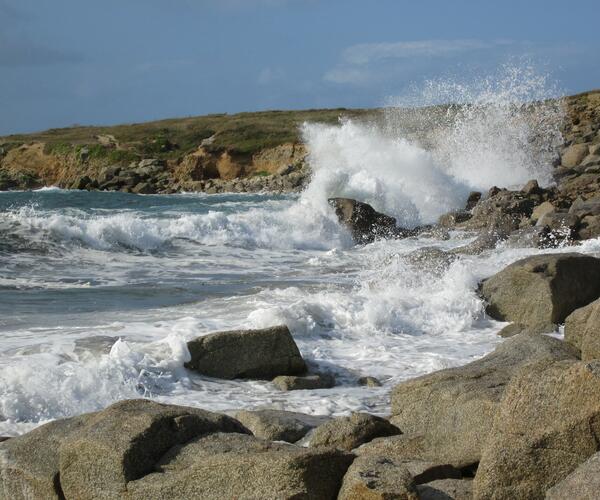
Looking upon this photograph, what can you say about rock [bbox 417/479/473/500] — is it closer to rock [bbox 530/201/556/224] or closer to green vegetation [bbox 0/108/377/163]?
rock [bbox 530/201/556/224]

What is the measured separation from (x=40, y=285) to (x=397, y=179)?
15.8m

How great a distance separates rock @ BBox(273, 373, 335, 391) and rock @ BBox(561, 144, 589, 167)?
23.8m

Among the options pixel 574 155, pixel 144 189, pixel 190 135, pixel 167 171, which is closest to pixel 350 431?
pixel 574 155

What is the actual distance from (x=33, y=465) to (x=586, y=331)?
3.95m

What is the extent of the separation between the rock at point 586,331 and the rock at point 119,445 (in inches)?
100

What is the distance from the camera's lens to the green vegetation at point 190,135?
55000mm

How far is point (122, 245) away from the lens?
20031 mm

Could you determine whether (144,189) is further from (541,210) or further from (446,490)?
(446,490)

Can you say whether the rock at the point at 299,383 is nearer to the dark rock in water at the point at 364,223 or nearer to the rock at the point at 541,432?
the rock at the point at 541,432

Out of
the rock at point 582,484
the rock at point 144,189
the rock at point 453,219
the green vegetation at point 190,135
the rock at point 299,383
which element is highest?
the green vegetation at point 190,135

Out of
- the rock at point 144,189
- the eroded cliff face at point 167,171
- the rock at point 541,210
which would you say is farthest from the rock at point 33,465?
the rock at point 144,189

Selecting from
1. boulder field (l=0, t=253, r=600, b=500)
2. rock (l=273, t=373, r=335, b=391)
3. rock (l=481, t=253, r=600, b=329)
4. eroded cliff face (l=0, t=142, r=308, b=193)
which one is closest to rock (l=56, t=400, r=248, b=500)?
boulder field (l=0, t=253, r=600, b=500)

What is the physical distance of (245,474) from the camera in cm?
420

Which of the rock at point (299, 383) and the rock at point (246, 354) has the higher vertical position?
the rock at point (246, 354)
